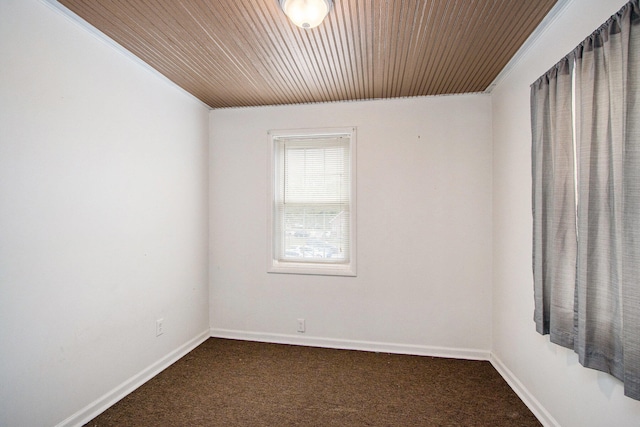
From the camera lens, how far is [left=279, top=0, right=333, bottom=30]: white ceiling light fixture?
1.59 meters

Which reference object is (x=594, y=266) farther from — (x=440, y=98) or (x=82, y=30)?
(x=82, y=30)

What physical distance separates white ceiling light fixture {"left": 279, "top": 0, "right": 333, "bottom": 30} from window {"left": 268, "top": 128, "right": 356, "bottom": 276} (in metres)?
1.48

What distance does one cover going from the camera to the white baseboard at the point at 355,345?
9.39ft

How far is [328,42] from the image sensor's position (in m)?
2.05

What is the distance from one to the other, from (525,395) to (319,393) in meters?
1.45

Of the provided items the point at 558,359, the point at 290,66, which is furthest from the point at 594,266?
the point at 290,66

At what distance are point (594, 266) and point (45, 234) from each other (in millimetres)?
2779

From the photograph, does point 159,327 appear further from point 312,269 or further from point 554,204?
point 554,204

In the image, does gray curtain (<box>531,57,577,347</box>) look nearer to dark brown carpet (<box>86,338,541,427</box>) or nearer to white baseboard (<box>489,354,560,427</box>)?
white baseboard (<box>489,354,560,427</box>)

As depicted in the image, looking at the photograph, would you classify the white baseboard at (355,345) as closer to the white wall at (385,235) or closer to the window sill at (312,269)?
the white wall at (385,235)

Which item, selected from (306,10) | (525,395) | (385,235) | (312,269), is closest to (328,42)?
(306,10)

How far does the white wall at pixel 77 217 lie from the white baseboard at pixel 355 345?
0.67 m

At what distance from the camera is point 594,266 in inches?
55.8

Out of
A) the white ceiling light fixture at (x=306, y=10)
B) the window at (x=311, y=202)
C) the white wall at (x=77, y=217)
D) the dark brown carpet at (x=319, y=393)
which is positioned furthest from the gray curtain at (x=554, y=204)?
the white wall at (x=77, y=217)
